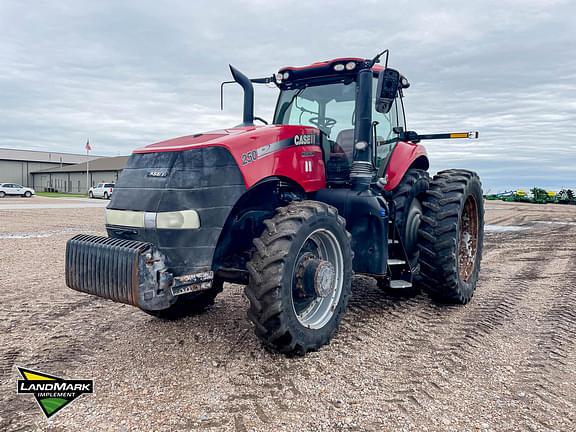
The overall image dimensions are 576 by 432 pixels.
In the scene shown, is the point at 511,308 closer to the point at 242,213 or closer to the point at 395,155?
the point at 395,155

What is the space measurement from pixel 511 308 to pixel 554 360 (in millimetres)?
1628

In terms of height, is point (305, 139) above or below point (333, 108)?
below

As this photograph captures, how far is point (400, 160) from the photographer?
5352mm

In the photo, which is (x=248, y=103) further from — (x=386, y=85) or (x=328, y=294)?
(x=328, y=294)

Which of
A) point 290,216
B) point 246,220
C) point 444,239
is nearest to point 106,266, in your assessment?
point 246,220

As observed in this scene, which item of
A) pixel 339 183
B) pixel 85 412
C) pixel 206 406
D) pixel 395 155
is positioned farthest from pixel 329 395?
pixel 395 155

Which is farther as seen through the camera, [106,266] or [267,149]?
[267,149]

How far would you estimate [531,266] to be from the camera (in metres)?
8.20

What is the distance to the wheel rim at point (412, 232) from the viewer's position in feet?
17.1

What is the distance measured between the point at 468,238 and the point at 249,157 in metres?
3.86

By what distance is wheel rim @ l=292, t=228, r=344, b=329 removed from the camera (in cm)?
398

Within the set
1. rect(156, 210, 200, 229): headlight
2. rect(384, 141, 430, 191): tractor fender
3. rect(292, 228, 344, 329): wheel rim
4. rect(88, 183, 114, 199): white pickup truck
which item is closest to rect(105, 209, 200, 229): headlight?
rect(156, 210, 200, 229): headlight

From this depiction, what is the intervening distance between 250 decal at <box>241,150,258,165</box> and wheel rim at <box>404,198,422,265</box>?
225 centimetres

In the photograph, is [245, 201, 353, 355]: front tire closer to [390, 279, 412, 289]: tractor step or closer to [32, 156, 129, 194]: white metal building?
[390, 279, 412, 289]: tractor step
